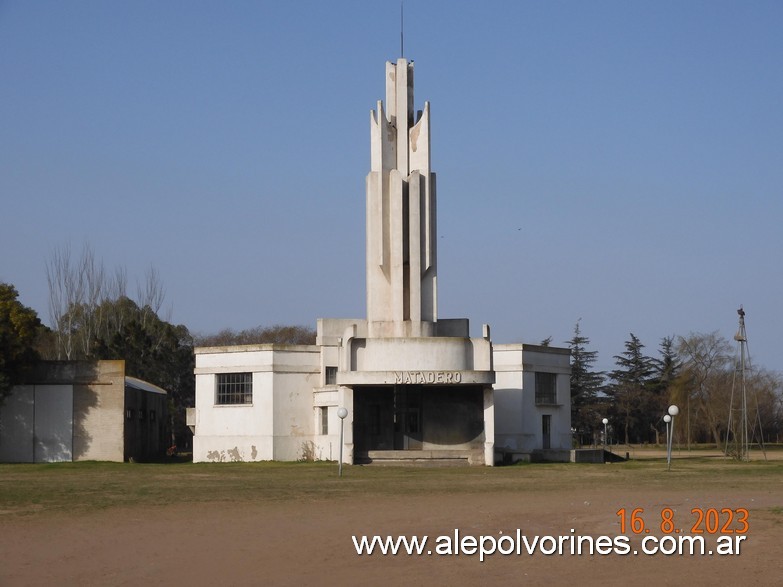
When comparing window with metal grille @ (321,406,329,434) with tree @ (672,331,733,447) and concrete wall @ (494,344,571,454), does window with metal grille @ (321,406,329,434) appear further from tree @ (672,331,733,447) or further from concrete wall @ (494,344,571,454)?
tree @ (672,331,733,447)

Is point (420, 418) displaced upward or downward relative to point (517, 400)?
downward

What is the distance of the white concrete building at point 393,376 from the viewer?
149ft

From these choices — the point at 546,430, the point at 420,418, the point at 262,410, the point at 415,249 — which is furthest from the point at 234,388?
the point at 546,430

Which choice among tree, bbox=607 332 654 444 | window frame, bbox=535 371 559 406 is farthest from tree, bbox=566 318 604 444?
window frame, bbox=535 371 559 406

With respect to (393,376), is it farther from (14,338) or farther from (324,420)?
(14,338)

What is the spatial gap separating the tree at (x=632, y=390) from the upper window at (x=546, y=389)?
39887 millimetres

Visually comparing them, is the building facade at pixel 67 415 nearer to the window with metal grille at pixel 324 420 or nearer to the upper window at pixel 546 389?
the window with metal grille at pixel 324 420

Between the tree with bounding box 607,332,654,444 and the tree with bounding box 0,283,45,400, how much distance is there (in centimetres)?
5886

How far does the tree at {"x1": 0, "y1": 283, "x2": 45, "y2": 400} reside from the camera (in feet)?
154

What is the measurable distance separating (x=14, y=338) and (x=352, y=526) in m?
30.7

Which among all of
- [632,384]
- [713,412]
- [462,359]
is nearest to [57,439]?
[462,359]

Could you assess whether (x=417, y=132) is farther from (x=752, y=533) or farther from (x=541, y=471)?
(x=752, y=533)

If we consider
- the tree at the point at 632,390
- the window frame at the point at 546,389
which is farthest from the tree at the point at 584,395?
the window frame at the point at 546,389

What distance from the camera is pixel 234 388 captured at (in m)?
52.8
